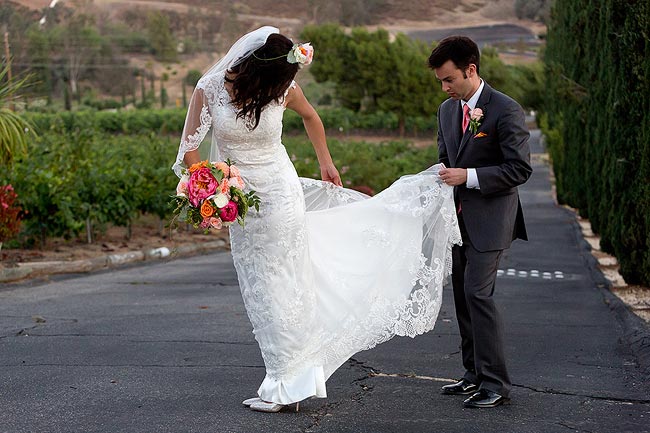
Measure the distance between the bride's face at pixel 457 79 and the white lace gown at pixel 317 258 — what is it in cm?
63

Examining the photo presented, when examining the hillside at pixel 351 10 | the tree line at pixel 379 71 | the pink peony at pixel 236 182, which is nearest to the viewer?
the pink peony at pixel 236 182

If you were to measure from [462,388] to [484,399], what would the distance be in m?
0.34

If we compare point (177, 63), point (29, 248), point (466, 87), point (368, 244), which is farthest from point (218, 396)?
point (177, 63)

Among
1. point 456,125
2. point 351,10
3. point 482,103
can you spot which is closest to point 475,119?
point 482,103

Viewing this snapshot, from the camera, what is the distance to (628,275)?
1272 centimetres

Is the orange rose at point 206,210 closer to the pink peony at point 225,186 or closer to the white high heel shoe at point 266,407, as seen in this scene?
the pink peony at point 225,186

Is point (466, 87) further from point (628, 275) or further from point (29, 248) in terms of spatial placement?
point (29, 248)

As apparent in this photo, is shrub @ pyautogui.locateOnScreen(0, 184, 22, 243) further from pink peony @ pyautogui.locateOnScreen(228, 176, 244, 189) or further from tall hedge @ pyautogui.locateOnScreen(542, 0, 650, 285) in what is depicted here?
pink peony @ pyautogui.locateOnScreen(228, 176, 244, 189)

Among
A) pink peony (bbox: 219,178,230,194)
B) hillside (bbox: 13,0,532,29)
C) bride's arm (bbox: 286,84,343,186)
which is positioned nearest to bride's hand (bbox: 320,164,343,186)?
bride's arm (bbox: 286,84,343,186)

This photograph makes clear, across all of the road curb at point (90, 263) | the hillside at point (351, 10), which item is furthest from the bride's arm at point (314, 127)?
the hillside at point (351, 10)

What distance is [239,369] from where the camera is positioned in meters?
7.64

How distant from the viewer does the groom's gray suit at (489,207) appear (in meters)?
6.42

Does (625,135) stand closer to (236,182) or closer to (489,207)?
(489,207)

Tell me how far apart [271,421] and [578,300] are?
641cm
